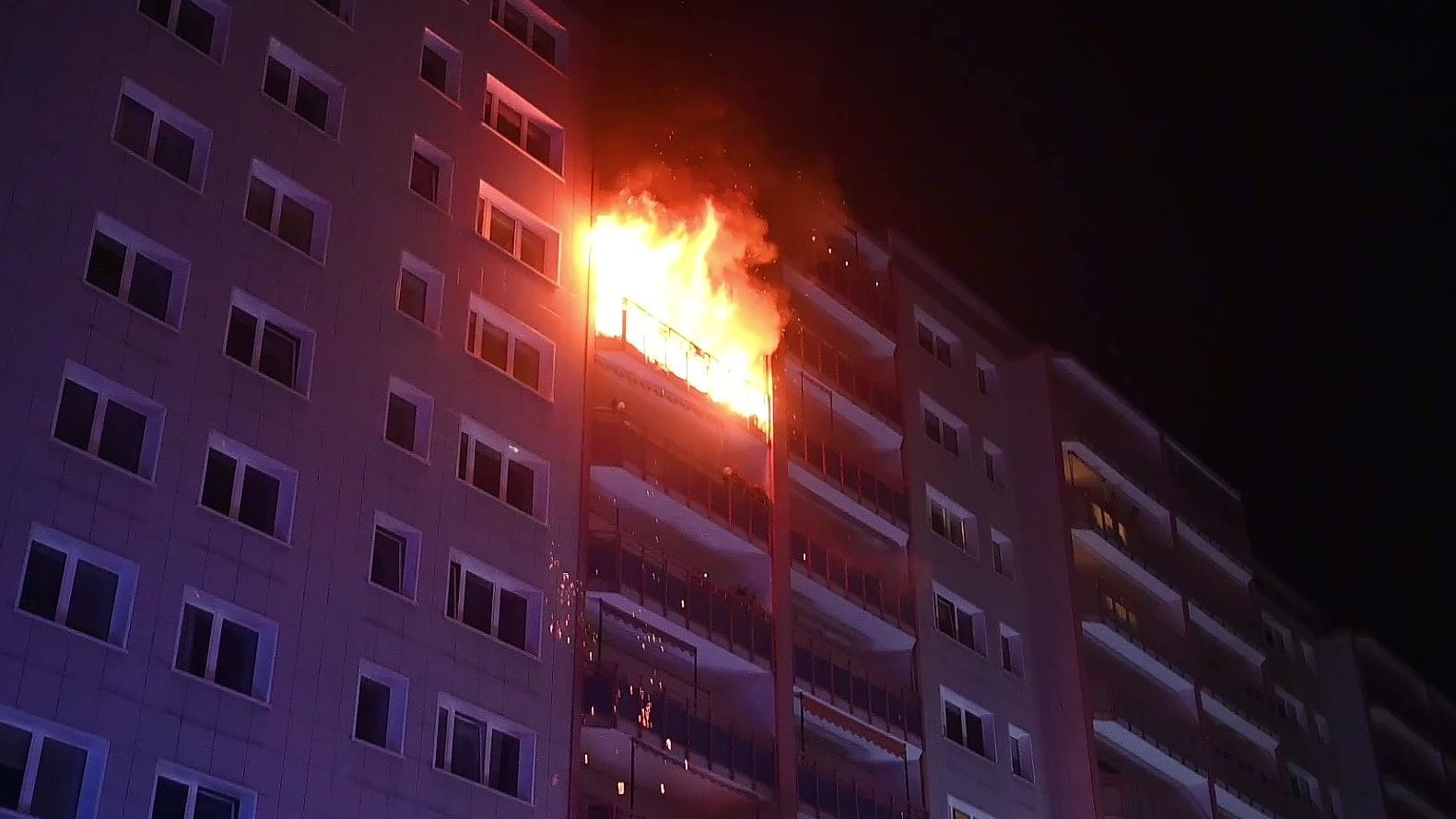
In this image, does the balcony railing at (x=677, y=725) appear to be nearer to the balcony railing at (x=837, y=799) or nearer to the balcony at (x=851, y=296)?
the balcony railing at (x=837, y=799)

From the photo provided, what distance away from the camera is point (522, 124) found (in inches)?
1519

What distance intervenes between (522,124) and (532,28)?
2993 mm

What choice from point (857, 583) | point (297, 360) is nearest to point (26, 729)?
point (297, 360)

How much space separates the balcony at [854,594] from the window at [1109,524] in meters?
10.3

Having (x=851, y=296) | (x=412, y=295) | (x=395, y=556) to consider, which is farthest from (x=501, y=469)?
(x=851, y=296)

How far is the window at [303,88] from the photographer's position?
32812 mm

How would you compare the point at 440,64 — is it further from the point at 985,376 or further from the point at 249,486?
the point at 985,376

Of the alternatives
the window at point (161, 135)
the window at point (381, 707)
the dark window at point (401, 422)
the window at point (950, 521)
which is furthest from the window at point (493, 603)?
the window at point (950, 521)

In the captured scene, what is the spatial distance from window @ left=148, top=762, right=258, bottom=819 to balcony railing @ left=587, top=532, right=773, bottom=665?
9.92 m

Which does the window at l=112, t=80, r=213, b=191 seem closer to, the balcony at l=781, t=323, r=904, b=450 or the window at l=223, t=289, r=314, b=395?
the window at l=223, t=289, r=314, b=395

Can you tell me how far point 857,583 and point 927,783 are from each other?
5026 mm

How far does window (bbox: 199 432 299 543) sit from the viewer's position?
27969mm

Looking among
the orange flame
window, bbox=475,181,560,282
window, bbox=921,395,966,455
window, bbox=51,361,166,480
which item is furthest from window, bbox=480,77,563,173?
window, bbox=921,395,966,455

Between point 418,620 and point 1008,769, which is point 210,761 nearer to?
point 418,620
